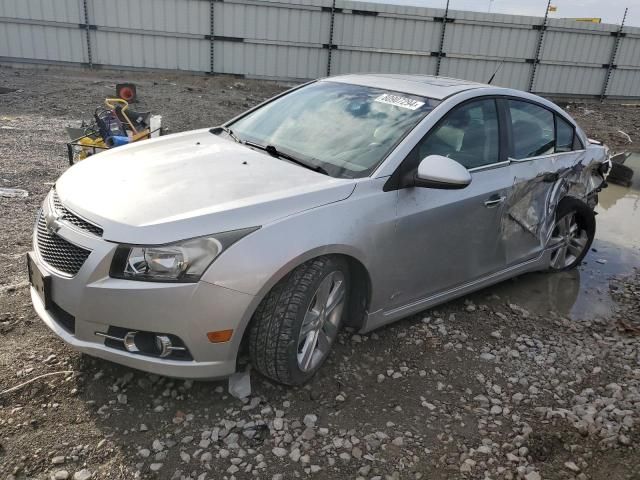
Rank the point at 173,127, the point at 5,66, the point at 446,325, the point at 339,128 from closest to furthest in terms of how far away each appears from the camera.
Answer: the point at 339,128 < the point at 446,325 < the point at 173,127 < the point at 5,66

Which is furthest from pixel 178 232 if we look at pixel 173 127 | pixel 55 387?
pixel 173 127

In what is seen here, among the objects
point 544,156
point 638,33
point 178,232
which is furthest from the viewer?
point 638,33

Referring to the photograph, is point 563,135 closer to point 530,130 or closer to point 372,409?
point 530,130

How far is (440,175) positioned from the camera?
3.03 metres

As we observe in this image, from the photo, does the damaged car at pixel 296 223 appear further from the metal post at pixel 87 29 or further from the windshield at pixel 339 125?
the metal post at pixel 87 29

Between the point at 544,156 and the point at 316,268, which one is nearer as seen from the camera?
the point at 316,268

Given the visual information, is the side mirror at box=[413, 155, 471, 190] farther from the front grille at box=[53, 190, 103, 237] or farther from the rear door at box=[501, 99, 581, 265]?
the front grille at box=[53, 190, 103, 237]

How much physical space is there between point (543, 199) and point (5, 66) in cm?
1449

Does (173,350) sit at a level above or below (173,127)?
above

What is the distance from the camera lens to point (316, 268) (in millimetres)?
2750

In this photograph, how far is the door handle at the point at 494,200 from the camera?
12.0 ft

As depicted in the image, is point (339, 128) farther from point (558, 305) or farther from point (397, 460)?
point (558, 305)

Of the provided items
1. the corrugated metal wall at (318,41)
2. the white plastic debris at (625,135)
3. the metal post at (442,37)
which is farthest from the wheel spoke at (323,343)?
the metal post at (442,37)

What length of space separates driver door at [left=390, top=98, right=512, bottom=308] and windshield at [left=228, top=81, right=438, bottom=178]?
21 cm
